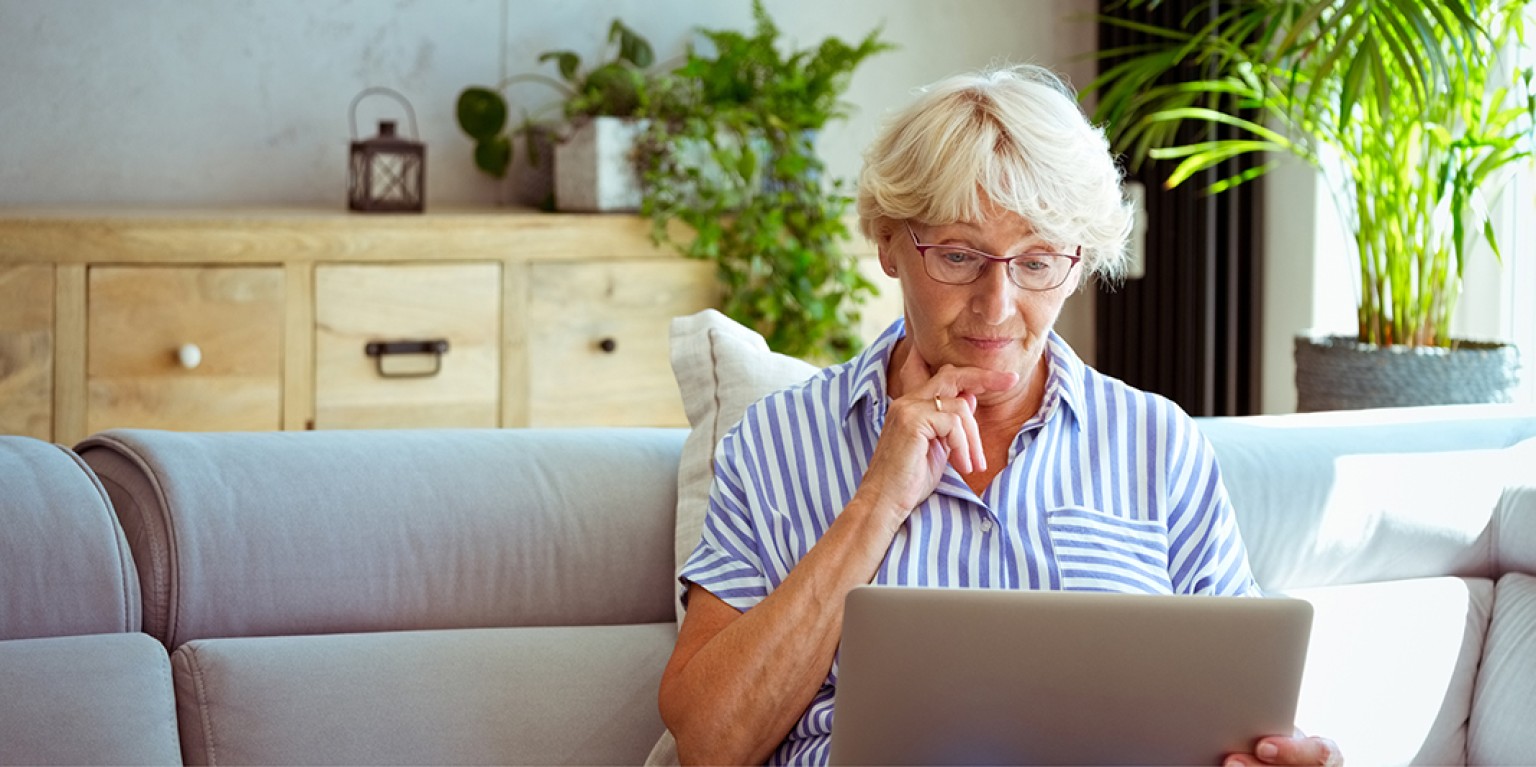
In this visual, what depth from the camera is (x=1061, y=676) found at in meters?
1.16

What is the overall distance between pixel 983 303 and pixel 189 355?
6.34 ft

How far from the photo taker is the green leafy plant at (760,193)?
10.6ft

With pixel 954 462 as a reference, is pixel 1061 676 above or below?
below

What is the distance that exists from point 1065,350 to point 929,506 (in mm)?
252

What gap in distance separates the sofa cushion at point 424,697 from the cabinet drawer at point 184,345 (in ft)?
4.90

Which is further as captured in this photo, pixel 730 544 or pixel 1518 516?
pixel 1518 516

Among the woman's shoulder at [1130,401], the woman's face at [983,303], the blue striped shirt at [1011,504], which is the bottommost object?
the blue striped shirt at [1011,504]

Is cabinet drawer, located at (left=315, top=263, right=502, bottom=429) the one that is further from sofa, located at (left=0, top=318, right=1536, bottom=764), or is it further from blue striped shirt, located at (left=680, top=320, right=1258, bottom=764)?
blue striped shirt, located at (left=680, top=320, right=1258, bottom=764)

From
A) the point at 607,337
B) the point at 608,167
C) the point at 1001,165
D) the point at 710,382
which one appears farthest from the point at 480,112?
the point at 1001,165

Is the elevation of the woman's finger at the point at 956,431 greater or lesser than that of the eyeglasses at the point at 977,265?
lesser

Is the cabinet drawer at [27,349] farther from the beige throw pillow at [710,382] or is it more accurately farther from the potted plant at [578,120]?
the beige throw pillow at [710,382]

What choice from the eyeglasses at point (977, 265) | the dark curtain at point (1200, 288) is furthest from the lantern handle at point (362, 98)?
the eyeglasses at point (977, 265)

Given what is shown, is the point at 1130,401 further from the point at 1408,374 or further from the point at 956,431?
the point at 1408,374

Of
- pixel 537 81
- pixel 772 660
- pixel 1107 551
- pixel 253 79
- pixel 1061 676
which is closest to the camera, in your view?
pixel 1061 676
